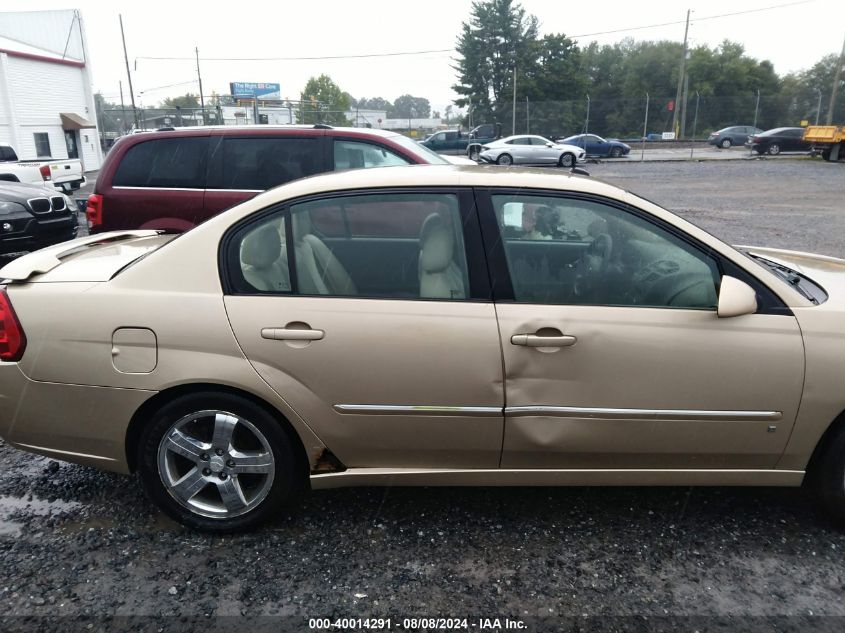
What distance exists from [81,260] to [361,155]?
3434mm

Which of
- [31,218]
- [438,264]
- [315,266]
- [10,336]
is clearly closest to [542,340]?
[438,264]

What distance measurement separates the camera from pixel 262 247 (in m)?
2.80

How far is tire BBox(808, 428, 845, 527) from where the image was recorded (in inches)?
106

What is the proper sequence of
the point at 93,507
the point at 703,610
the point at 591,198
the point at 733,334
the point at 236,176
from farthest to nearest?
the point at 236,176
the point at 93,507
the point at 591,198
the point at 733,334
the point at 703,610

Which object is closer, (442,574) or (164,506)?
(442,574)

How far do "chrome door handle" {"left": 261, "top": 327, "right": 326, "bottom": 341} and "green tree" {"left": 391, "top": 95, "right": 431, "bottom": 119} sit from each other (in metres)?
138

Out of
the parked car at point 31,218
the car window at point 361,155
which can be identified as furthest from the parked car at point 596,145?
the car window at point 361,155

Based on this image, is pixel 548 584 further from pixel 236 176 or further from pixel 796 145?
pixel 796 145

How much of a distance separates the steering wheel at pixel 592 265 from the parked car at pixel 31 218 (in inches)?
327

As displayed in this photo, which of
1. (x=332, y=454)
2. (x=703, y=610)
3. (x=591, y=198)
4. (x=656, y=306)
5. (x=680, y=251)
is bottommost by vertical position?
(x=703, y=610)

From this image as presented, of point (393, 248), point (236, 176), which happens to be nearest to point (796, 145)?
point (236, 176)

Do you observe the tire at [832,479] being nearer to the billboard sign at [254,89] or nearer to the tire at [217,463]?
the tire at [217,463]

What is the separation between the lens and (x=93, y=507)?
10.2 ft

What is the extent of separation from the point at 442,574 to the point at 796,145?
35526 mm
